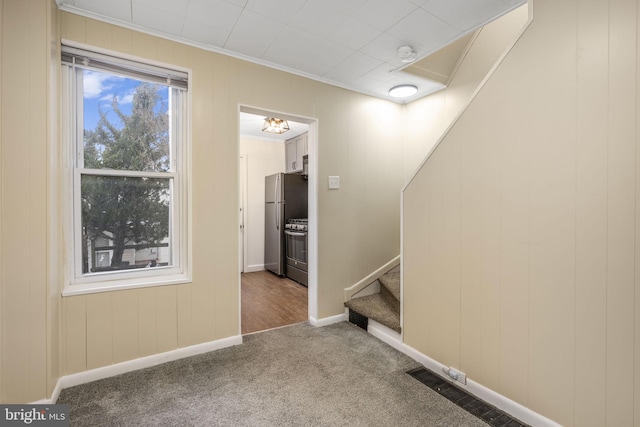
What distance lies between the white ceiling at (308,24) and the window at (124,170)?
32cm

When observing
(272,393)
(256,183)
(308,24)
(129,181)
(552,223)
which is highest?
(308,24)

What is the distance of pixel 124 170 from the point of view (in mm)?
2201

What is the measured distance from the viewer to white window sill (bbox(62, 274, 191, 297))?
2.00 m

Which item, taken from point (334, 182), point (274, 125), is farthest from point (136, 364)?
point (274, 125)

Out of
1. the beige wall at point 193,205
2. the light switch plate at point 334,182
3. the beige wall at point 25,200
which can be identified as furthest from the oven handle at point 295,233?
the beige wall at point 25,200

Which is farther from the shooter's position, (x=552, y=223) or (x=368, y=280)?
(x=368, y=280)

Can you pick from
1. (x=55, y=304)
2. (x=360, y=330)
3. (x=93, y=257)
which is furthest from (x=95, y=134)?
(x=360, y=330)

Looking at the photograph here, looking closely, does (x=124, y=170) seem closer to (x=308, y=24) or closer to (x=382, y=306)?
(x=308, y=24)

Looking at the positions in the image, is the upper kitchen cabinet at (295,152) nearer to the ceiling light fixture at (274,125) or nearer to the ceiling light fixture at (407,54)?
the ceiling light fixture at (274,125)

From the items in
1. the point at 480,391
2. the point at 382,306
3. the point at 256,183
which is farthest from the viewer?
the point at 256,183

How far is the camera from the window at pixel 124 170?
6.74ft

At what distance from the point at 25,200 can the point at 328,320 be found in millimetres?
2504

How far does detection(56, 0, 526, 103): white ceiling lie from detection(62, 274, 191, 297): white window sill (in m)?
1.83

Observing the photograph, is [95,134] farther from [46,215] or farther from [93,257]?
[93,257]
